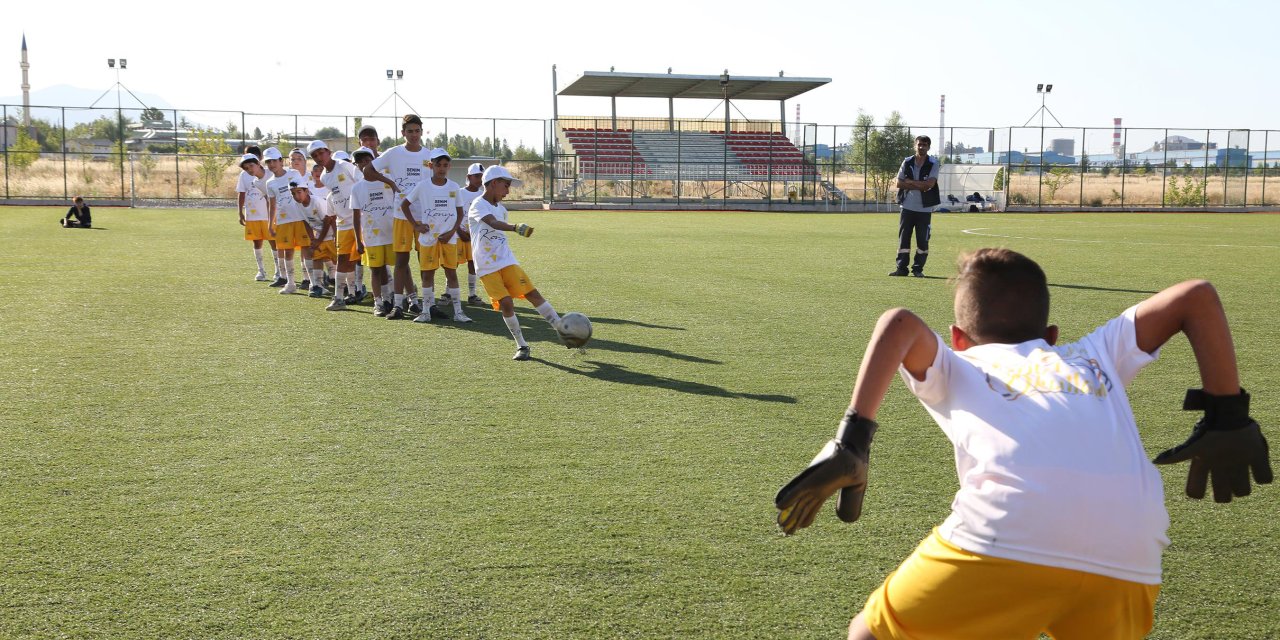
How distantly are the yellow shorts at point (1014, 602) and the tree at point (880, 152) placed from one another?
43.5 metres

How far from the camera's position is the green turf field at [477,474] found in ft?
11.7

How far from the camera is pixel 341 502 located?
4699mm

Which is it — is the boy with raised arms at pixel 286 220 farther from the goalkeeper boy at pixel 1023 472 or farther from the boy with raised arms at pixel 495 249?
the goalkeeper boy at pixel 1023 472

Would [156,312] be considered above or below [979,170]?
below

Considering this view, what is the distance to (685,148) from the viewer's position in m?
53.8

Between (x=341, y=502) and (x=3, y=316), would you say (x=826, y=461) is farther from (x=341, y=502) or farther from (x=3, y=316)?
(x=3, y=316)

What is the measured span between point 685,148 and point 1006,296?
172ft

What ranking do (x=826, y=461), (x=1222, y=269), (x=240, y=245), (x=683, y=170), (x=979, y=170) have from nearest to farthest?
(x=826, y=461), (x=1222, y=269), (x=240, y=245), (x=979, y=170), (x=683, y=170)

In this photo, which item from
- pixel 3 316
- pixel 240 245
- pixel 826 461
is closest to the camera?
pixel 826 461

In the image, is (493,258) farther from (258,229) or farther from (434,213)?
(258,229)

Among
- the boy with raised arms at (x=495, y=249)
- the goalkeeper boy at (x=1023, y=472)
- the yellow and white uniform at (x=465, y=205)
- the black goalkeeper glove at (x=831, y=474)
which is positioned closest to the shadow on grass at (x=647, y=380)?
the boy with raised arms at (x=495, y=249)

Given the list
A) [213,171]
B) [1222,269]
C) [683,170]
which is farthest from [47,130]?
[1222,269]

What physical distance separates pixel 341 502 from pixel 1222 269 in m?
15.2

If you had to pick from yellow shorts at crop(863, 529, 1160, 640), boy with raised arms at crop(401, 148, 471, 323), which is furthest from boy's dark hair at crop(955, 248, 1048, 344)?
boy with raised arms at crop(401, 148, 471, 323)
